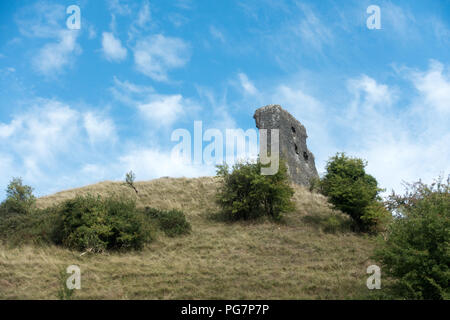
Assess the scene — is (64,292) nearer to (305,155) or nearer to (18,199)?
(18,199)

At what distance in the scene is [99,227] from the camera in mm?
17922

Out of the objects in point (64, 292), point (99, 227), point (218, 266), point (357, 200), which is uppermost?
point (357, 200)

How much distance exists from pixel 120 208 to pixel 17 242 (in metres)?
5.04

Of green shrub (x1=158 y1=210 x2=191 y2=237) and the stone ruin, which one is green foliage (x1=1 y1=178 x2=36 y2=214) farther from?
the stone ruin

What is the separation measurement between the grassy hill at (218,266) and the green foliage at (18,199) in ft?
18.2

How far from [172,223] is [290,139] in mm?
17108

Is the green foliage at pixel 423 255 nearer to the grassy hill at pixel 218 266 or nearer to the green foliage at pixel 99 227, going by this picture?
the grassy hill at pixel 218 266

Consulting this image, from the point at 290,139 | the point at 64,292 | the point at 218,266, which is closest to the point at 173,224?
the point at 218,266

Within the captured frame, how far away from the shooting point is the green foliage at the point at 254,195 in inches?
930

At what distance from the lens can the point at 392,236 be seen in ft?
40.7

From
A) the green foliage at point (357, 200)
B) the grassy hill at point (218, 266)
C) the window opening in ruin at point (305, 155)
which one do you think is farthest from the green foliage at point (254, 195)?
the window opening in ruin at point (305, 155)

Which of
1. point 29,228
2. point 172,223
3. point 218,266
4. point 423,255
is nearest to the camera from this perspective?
point 423,255

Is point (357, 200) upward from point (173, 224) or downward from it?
upward
